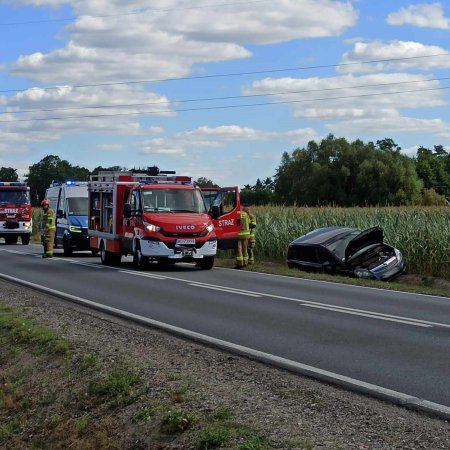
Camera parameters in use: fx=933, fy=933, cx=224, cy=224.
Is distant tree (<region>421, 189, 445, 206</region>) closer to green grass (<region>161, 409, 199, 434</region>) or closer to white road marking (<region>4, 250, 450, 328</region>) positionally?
white road marking (<region>4, 250, 450, 328</region>)

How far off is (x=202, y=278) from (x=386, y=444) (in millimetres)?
15520

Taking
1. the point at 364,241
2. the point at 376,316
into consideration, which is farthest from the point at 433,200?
the point at 376,316

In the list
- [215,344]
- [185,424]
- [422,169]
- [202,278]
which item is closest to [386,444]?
[185,424]

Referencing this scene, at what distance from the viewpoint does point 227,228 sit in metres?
27.9

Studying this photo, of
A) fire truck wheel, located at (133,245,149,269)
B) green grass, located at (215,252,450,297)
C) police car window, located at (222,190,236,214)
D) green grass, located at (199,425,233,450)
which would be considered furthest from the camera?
police car window, located at (222,190,236,214)

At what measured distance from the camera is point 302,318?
14.3 metres

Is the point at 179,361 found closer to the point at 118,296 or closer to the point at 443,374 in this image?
the point at 443,374

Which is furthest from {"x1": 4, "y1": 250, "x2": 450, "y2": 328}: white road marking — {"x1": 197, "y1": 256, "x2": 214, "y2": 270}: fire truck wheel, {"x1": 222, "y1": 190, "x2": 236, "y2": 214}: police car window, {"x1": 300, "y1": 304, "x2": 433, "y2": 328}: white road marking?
{"x1": 222, "y1": 190, "x2": 236, "y2": 214}: police car window

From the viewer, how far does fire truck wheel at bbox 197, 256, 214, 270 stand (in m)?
25.2

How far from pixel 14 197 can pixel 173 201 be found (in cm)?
2064

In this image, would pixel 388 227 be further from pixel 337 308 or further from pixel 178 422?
pixel 178 422

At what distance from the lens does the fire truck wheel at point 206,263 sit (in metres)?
25.2

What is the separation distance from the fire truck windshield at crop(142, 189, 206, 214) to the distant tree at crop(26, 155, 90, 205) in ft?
161

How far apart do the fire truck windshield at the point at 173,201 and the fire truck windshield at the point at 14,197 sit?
20.2 metres
